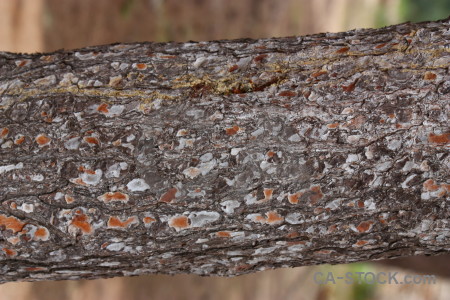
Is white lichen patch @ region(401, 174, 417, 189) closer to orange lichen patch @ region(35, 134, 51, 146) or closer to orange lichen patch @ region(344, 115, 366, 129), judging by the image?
orange lichen patch @ region(344, 115, 366, 129)

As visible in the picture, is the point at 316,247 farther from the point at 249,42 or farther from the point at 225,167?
the point at 249,42

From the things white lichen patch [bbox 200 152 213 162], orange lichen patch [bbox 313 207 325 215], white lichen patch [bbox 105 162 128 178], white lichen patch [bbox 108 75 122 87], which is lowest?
orange lichen patch [bbox 313 207 325 215]

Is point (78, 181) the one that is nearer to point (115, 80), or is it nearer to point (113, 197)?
point (113, 197)

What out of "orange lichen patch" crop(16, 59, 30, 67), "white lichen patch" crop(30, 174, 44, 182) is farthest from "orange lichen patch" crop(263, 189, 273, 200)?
"orange lichen patch" crop(16, 59, 30, 67)

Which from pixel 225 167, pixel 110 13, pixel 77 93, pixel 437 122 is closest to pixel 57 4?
pixel 110 13

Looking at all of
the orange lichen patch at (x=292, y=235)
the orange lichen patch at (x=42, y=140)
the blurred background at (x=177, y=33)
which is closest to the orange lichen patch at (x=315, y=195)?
the orange lichen patch at (x=292, y=235)

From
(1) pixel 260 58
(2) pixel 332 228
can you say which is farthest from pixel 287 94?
(2) pixel 332 228
